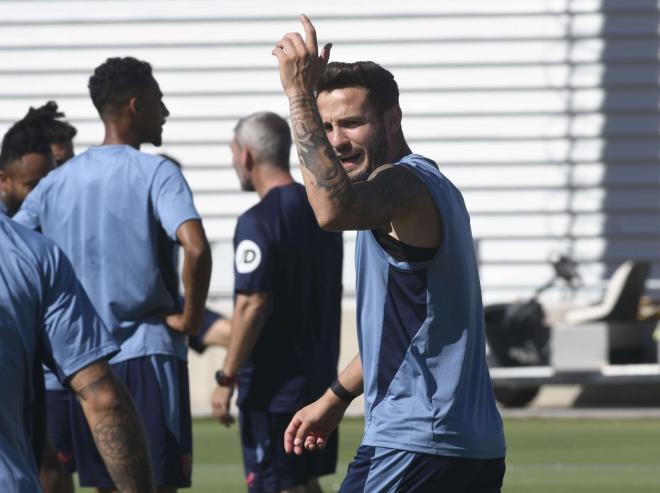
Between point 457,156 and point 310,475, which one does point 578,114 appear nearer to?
point 457,156

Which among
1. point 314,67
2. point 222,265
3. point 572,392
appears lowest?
point 572,392

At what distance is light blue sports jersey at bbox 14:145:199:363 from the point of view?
6.80m

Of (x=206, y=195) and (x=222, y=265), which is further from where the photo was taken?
(x=206, y=195)

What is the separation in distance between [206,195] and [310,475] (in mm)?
12118

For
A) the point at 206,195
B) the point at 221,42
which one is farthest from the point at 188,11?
the point at 206,195

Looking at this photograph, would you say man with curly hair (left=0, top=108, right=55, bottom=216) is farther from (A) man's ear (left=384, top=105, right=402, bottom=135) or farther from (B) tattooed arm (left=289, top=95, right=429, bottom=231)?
(B) tattooed arm (left=289, top=95, right=429, bottom=231)

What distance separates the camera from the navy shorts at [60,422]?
23.9ft

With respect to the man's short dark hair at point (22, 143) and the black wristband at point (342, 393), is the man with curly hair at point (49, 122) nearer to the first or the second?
the man's short dark hair at point (22, 143)

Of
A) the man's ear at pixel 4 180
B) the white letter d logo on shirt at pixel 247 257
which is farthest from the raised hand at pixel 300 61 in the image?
the white letter d logo on shirt at pixel 247 257

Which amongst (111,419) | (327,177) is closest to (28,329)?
(111,419)

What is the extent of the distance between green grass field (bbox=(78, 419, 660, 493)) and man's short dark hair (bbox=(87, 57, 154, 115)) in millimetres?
3905

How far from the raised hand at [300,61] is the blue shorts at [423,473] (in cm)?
104

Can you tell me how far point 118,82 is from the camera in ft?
23.2

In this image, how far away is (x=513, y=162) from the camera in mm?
19266
